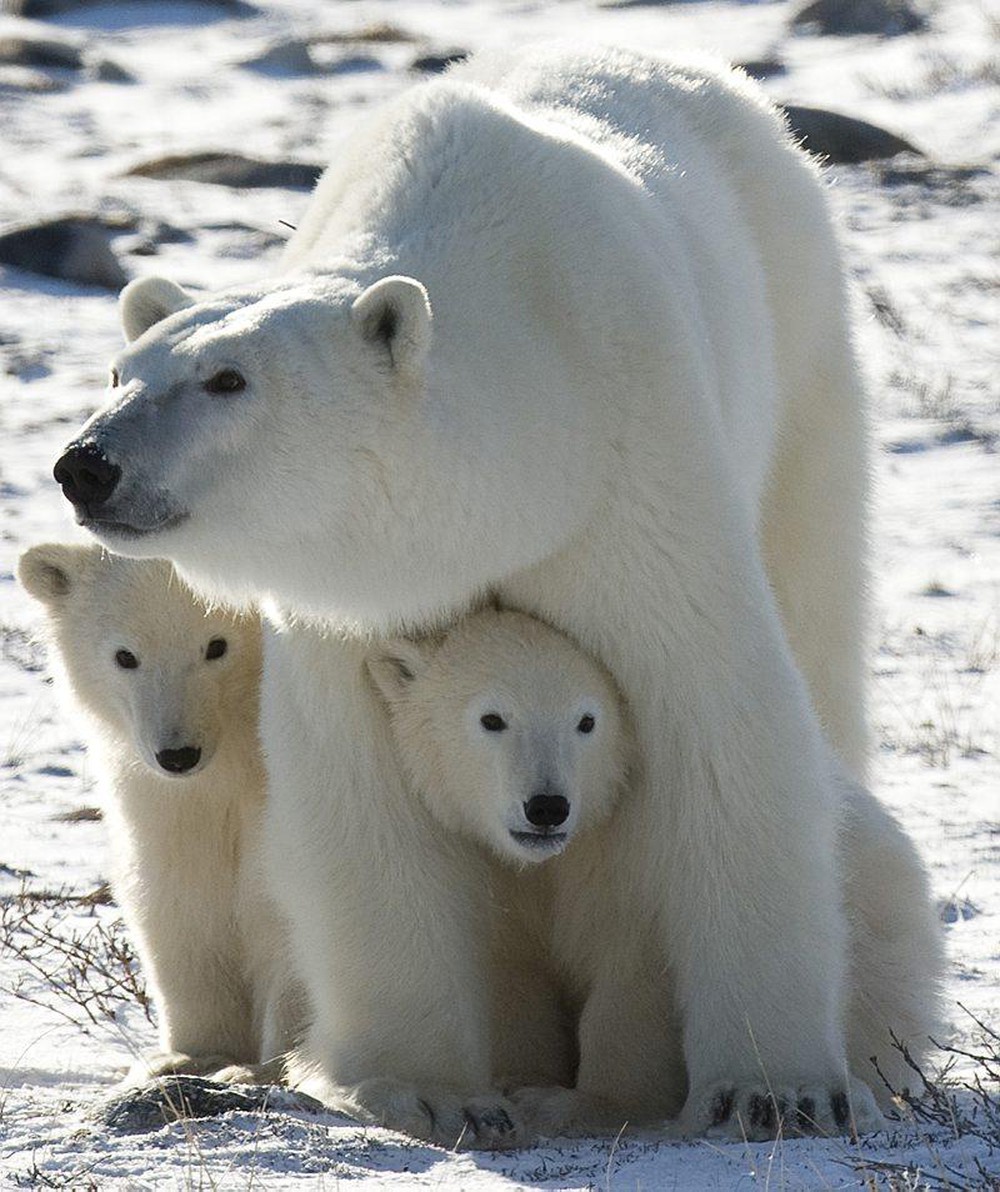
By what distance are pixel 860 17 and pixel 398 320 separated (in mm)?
17529

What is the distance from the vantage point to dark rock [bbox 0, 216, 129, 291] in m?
12.6

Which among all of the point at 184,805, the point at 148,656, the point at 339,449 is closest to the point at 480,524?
the point at 339,449

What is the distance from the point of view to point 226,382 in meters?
3.71

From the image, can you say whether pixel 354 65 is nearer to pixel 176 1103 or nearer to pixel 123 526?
pixel 123 526

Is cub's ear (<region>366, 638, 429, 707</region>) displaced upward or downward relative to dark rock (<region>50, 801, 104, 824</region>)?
upward

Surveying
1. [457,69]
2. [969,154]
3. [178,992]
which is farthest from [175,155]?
[178,992]

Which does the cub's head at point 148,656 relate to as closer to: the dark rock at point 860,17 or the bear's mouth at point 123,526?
the bear's mouth at point 123,526

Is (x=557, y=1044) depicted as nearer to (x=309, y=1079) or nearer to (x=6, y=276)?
(x=309, y=1079)

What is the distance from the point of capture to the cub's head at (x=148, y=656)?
4734 millimetres

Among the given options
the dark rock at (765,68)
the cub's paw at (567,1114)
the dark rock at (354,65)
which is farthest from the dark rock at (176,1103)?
the dark rock at (354,65)

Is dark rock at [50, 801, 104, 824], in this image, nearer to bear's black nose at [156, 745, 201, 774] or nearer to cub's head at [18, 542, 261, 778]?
cub's head at [18, 542, 261, 778]

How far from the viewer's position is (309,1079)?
4.54 meters

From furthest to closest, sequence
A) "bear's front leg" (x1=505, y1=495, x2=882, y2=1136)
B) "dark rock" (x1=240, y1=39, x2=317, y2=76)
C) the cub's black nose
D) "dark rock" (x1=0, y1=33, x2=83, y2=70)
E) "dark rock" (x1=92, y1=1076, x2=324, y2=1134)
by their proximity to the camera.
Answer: "dark rock" (x1=240, y1=39, x2=317, y2=76)
"dark rock" (x1=0, y1=33, x2=83, y2=70)
"bear's front leg" (x1=505, y1=495, x2=882, y2=1136)
"dark rock" (x1=92, y1=1076, x2=324, y2=1134)
the cub's black nose

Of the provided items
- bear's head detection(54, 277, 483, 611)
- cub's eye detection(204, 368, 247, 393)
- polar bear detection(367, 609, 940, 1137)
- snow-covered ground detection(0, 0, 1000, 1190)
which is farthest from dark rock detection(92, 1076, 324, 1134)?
cub's eye detection(204, 368, 247, 393)
